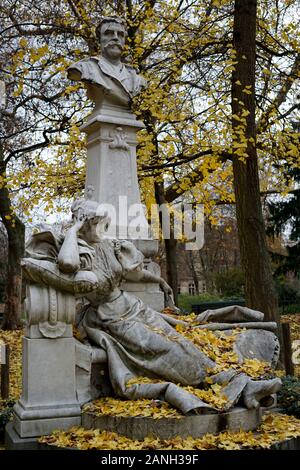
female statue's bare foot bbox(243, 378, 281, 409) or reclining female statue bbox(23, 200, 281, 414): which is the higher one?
reclining female statue bbox(23, 200, 281, 414)

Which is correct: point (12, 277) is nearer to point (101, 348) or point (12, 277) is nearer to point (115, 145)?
point (115, 145)

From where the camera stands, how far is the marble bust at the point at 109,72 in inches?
254

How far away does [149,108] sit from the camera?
1082cm

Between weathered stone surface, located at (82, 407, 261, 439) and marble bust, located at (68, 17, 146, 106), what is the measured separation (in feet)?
12.9

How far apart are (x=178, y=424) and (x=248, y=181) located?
5.38 m

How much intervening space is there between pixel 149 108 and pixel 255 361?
7049 millimetres

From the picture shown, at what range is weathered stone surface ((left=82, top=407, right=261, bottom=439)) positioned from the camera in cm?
407

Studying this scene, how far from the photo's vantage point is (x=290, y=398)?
5.71m

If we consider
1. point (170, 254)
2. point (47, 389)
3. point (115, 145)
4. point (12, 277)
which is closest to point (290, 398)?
point (47, 389)

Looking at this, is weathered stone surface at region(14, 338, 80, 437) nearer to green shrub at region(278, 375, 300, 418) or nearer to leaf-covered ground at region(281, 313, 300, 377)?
green shrub at region(278, 375, 300, 418)

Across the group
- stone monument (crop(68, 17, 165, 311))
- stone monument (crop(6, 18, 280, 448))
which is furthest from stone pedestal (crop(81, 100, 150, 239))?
stone monument (crop(6, 18, 280, 448))
